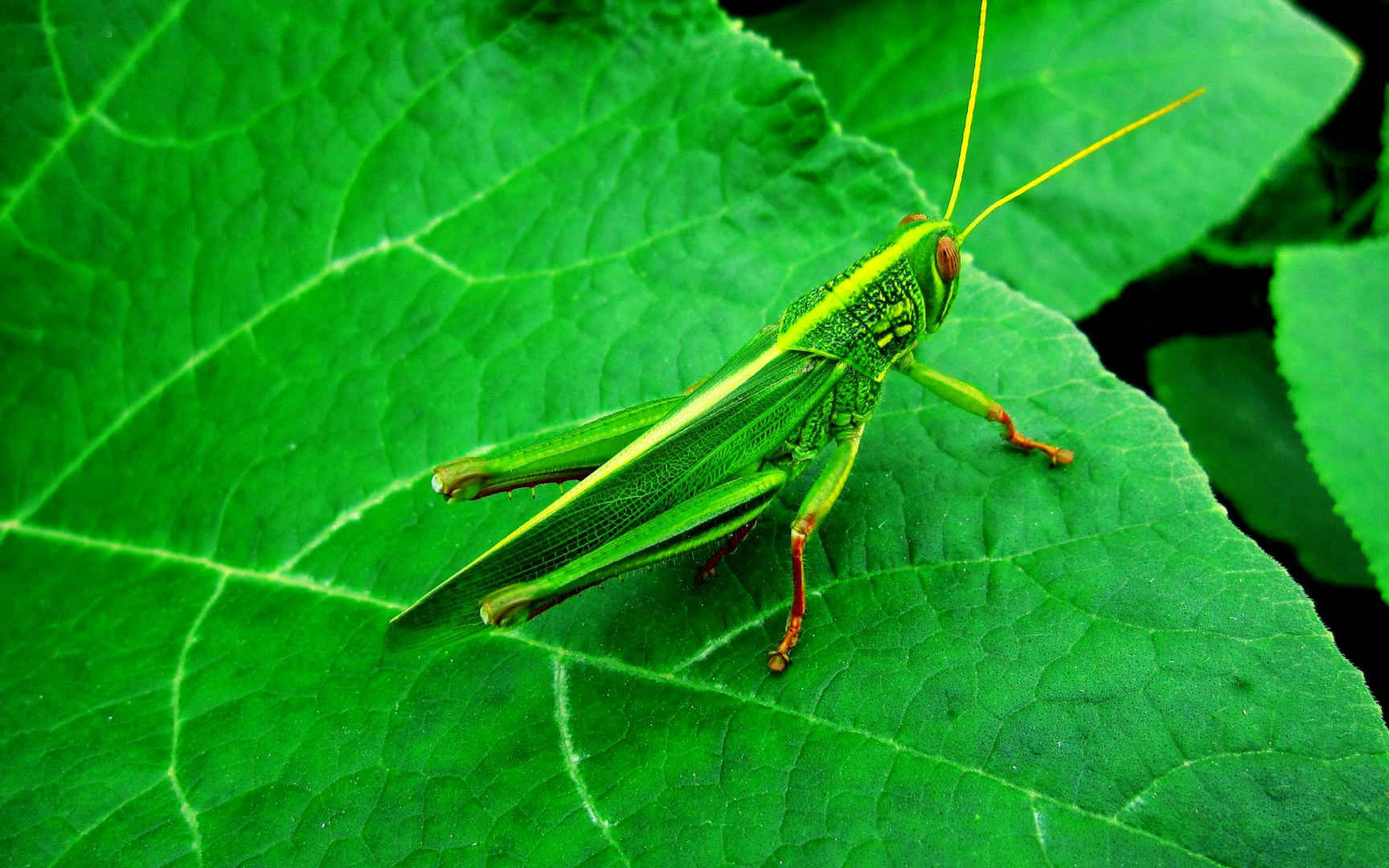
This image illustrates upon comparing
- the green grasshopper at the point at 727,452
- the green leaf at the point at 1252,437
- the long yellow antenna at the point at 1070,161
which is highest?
the long yellow antenna at the point at 1070,161

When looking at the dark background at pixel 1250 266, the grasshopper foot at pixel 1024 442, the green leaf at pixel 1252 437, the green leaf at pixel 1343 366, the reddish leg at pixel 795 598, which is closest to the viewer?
the reddish leg at pixel 795 598

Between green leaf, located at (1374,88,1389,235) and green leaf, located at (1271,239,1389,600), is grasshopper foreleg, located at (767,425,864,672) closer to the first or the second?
green leaf, located at (1271,239,1389,600)

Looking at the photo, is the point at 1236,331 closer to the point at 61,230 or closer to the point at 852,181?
the point at 852,181

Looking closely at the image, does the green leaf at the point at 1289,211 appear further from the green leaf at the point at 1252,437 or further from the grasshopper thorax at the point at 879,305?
the grasshopper thorax at the point at 879,305

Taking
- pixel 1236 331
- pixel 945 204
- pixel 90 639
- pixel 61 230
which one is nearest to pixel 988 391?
pixel 945 204

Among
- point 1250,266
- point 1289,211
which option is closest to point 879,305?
point 1250,266

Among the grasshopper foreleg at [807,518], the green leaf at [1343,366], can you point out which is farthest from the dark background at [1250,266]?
the grasshopper foreleg at [807,518]

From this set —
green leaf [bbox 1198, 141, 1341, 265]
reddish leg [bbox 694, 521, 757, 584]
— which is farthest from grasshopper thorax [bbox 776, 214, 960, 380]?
green leaf [bbox 1198, 141, 1341, 265]
